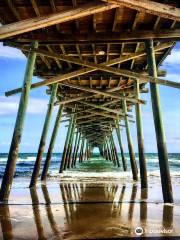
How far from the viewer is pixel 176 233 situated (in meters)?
3.60

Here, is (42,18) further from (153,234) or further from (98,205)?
(98,205)

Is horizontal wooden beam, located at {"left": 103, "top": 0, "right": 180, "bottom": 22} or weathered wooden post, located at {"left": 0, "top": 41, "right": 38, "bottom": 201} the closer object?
horizontal wooden beam, located at {"left": 103, "top": 0, "right": 180, "bottom": 22}

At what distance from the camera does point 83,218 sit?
14.5ft

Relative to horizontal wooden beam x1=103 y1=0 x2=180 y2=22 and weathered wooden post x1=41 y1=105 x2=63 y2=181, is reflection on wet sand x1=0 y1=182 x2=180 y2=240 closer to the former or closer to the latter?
horizontal wooden beam x1=103 y1=0 x2=180 y2=22

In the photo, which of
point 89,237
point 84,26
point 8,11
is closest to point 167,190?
point 89,237

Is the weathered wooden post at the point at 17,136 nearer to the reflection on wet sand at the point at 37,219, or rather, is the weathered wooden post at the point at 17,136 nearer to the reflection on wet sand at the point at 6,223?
the reflection on wet sand at the point at 37,219

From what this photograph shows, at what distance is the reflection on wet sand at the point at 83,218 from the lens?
11.9 ft

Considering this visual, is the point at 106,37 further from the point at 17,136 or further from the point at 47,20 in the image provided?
the point at 47,20

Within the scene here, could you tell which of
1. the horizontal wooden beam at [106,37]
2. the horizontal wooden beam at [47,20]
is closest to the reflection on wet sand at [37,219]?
the horizontal wooden beam at [47,20]

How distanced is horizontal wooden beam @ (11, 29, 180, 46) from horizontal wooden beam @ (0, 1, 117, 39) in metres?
2.62

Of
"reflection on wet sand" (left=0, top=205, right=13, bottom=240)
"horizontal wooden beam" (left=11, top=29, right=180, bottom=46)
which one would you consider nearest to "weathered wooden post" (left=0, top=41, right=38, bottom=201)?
"horizontal wooden beam" (left=11, top=29, right=180, bottom=46)

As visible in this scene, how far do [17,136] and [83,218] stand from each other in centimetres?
264

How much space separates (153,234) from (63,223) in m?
1.11

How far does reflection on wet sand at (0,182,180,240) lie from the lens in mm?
3624
